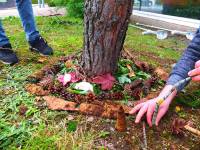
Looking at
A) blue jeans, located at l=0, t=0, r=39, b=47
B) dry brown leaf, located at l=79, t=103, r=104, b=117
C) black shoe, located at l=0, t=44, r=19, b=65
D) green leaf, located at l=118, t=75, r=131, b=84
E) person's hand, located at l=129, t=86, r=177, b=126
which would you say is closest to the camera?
person's hand, located at l=129, t=86, r=177, b=126

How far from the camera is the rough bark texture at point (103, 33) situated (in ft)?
8.25

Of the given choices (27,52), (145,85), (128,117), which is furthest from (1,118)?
(27,52)

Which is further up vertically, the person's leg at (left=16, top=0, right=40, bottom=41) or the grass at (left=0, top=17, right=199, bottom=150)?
the person's leg at (left=16, top=0, right=40, bottom=41)

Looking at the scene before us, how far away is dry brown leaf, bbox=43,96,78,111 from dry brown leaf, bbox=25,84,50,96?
0.36ft

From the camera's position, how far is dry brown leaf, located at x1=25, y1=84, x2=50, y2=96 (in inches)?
102

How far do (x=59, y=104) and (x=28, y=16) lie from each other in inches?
59.9

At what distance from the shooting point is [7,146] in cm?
205

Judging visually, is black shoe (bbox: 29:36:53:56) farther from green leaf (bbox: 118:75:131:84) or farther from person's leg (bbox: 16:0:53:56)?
green leaf (bbox: 118:75:131:84)

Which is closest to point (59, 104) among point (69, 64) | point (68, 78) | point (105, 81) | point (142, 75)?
point (68, 78)

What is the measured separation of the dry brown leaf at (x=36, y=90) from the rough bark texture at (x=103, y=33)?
38 centimetres

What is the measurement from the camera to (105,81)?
8.82 ft

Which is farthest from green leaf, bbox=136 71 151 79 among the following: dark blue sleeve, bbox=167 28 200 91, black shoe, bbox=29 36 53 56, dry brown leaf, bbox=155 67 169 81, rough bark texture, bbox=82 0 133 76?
black shoe, bbox=29 36 53 56

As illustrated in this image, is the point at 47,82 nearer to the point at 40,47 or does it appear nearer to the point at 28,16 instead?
the point at 40,47

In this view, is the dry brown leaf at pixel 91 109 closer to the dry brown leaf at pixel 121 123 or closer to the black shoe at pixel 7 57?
the dry brown leaf at pixel 121 123
